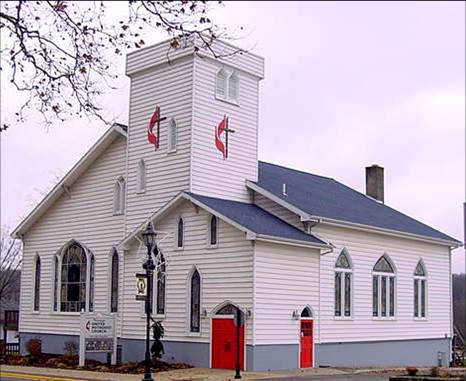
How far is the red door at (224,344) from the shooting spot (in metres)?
32.7

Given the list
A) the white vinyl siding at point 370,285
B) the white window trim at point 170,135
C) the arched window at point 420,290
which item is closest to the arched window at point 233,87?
the white window trim at point 170,135

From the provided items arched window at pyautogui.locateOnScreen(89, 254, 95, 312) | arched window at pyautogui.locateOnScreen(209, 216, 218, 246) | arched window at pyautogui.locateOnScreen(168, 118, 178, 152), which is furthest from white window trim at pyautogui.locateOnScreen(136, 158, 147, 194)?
arched window at pyautogui.locateOnScreen(209, 216, 218, 246)

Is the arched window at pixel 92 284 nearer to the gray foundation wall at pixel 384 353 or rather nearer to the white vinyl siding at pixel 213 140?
the white vinyl siding at pixel 213 140

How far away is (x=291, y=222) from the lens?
3594cm

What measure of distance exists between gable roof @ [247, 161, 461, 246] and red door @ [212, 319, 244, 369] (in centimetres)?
506

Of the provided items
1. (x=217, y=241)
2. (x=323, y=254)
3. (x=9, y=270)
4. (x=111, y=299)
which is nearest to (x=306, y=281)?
(x=323, y=254)

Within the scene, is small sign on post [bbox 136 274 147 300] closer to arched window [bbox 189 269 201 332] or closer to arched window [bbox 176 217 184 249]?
arched window [bbox 189 269 201 332]

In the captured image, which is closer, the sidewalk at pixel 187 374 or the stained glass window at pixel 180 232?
the sidewalk at pixel 187 374

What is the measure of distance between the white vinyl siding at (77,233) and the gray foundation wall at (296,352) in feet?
2.75

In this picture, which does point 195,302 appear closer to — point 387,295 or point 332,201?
point 332,201

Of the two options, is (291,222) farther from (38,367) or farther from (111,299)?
(38,367)

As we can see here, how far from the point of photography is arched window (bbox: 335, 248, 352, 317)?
37.2 metres

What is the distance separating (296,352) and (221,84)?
425 inches

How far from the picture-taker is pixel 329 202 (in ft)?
131
